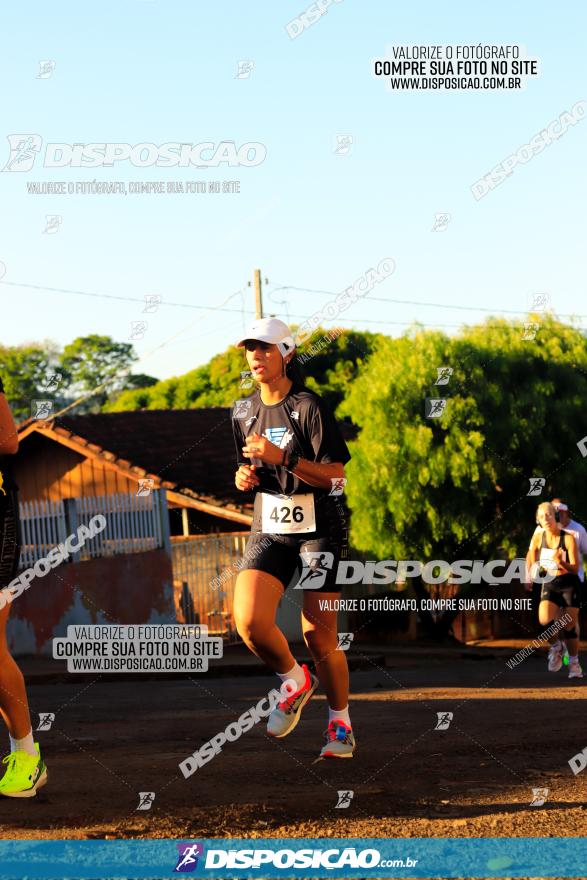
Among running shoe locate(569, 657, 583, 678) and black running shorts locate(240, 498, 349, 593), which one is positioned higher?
black running shorts locate(240, 498, 349, 593)

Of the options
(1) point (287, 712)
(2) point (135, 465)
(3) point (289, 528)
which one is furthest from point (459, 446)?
(3) point (289, 528)

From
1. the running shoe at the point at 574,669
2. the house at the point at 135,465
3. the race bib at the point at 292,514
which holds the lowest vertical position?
the running shoe at the point at 574,669

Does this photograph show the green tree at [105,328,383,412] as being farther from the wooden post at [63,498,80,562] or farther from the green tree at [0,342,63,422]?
the wooden post at [63,498,80,562]

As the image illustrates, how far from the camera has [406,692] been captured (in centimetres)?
1325

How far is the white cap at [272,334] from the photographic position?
22.4ft

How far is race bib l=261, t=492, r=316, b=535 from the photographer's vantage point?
6852 mm

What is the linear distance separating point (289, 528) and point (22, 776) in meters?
1.92

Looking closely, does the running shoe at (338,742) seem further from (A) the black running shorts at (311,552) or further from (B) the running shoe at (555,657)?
(B) the running shoe at (555,657)

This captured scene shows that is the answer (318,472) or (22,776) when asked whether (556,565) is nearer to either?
(318,472)

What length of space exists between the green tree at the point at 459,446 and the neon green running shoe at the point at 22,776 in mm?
19974

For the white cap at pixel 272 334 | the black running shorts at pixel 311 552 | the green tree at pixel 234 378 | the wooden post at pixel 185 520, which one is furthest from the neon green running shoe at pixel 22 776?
the green tree at pixel 234 378

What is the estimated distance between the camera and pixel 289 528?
22.6ft

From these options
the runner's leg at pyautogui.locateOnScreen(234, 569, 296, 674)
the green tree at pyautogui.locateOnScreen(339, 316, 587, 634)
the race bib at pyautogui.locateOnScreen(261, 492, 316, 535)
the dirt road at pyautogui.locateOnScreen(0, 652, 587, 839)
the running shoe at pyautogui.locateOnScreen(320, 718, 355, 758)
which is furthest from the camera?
the green tree at pyautogui.locateOnScreen(339, 316, 587, 634)

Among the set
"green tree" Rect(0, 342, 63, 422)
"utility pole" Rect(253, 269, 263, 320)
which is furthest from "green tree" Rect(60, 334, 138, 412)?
"utility pole" Rect(253, 269, 263, 320)
